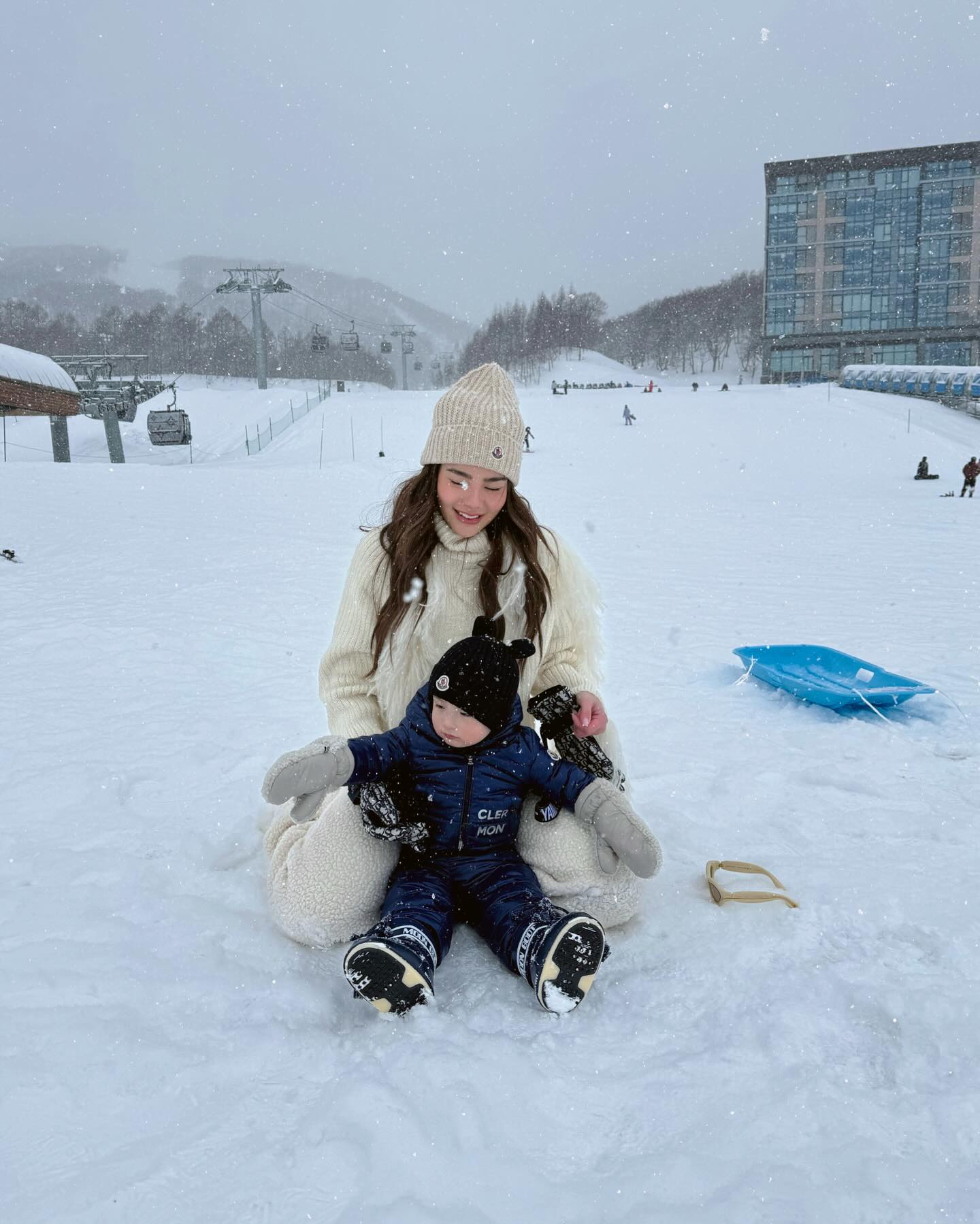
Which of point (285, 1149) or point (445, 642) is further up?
point (445, 642)

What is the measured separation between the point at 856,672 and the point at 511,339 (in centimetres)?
9911

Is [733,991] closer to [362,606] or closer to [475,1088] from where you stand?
[475,1088]

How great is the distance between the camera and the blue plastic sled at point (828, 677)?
14.2 ft

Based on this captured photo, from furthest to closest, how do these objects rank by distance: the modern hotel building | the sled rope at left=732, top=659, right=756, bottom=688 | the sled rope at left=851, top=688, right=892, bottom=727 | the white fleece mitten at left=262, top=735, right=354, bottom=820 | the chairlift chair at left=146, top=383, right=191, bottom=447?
1. the modern hotel building
2. the chairlift chair at left=146, top=383, right=191, bottom=447
3. the sled rope at left=732, top=659, right=756, bottom=688
4. the sled rope at left=851, top=688, right=892, bottom=727
5. the white fleece mitten at left=262, top=735, right=354, bottom=820

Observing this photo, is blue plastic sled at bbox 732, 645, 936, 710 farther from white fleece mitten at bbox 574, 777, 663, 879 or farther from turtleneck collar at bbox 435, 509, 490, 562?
turtleneck collar at bbox 435, 509, 490, 562

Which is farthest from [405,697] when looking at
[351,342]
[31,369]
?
[351,342]

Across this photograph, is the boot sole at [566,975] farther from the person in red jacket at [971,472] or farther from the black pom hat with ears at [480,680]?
the person in red jacket at [971,472]

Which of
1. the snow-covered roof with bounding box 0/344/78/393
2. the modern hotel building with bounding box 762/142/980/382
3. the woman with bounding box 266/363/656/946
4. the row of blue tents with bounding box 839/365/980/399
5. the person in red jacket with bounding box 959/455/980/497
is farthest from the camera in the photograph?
the modern hotel building with bounding box 762/142/980/382

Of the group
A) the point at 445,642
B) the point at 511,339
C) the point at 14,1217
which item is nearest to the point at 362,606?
the point at 445,642

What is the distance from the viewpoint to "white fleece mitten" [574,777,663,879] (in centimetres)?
234

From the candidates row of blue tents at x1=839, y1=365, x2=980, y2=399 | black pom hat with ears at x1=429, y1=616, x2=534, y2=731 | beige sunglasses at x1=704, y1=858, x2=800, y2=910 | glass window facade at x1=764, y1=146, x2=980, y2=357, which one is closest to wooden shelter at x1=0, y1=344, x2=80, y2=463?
black pom hat with ears at x1=429, y1=616, x2=534, y2=731

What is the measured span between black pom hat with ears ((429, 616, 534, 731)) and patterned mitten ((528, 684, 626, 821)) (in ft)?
1.11

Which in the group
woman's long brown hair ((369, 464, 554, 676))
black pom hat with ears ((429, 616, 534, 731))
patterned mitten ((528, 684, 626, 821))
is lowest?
patterned mitten ((528, 684, 626, 821))

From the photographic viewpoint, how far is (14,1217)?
4.89 feet
